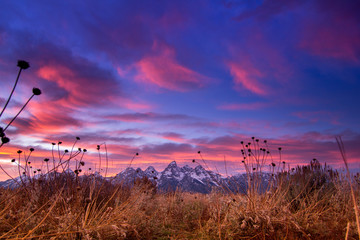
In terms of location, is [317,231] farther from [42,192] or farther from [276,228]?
[42,192]

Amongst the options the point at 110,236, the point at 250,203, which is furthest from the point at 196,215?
the point at 110,236

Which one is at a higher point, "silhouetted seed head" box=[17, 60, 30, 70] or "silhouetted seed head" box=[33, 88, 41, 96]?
"silhouetted seed head" box=[17, 60, 30, 70]

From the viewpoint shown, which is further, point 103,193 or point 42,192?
point 103,193

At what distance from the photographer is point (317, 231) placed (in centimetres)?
459

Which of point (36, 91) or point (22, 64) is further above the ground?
point (22, 64)

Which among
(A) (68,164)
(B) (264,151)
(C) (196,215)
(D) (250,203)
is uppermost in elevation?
(B) (264,151)

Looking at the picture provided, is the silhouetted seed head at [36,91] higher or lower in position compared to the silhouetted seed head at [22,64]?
lower

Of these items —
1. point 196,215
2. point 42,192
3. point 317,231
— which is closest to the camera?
point 317,231

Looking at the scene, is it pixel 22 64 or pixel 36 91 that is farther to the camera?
pixel 36 91

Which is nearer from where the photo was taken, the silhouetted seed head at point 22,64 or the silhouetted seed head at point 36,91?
the silhouetted seed head at point 22,64

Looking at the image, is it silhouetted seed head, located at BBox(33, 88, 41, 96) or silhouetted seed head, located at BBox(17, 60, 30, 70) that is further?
silhouetted seed head, located at BBox(33, 88, 41, 96)

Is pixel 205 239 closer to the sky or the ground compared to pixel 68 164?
closer to the ground

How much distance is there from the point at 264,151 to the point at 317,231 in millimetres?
1962

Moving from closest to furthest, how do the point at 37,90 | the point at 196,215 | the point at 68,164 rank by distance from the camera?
1. the point at 37,90
2. the point at 68,164
3. the point at 196,215
